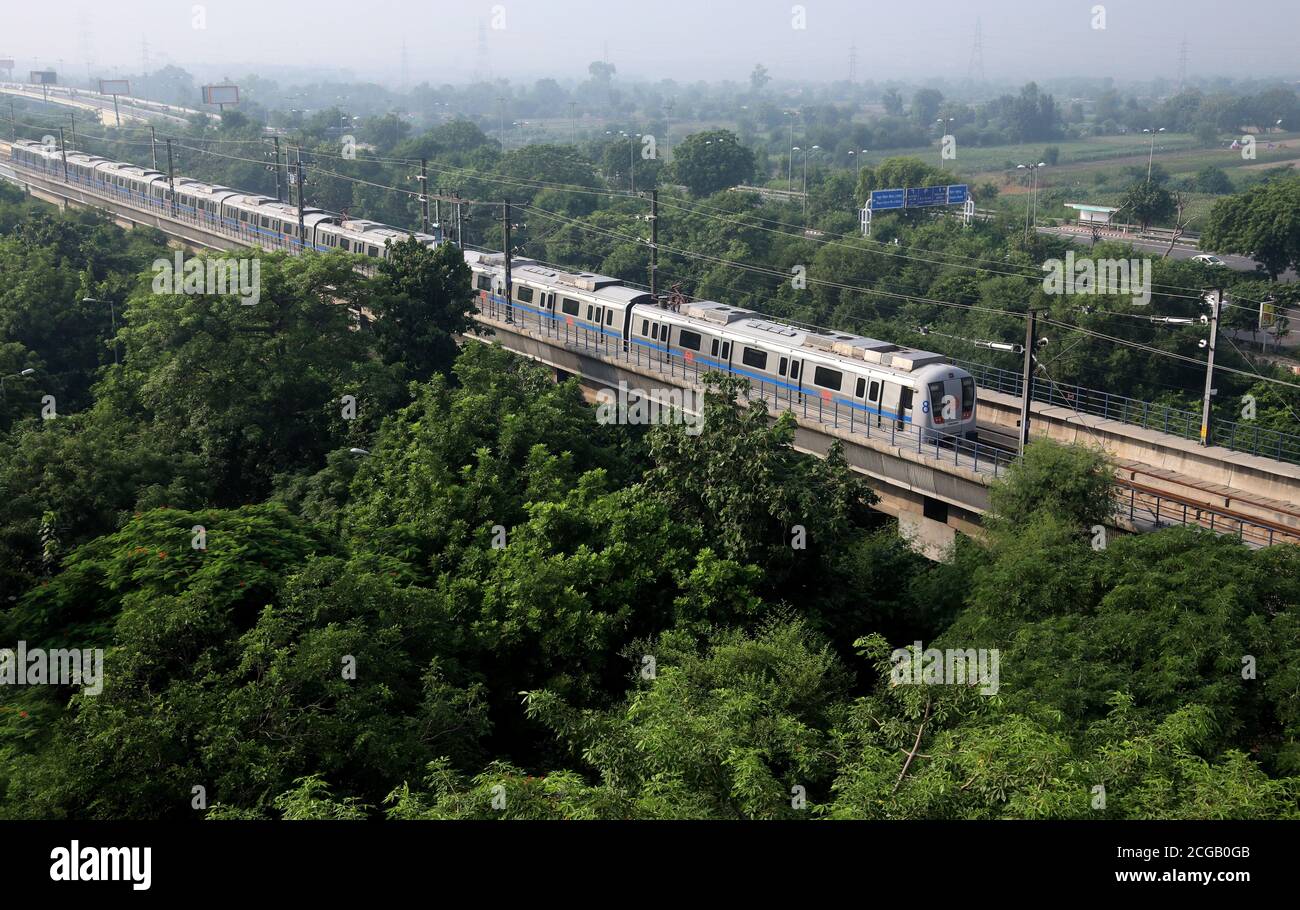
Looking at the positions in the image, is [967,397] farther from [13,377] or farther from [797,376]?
[13,377]

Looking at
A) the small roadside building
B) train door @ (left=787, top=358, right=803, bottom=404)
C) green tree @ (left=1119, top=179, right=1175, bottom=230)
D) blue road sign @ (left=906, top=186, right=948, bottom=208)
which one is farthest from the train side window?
green tree @ (left=1119, top=179, right=1175, bottom=230)

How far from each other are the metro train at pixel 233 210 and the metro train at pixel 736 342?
137 mm

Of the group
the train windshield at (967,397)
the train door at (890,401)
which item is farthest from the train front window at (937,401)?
the train windshield at (967,397)

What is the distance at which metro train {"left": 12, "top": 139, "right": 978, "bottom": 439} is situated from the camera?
29250 millimetres

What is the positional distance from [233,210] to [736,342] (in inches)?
1517

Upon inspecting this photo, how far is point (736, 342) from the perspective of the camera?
1335 inches

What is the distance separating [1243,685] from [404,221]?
75.4 metres

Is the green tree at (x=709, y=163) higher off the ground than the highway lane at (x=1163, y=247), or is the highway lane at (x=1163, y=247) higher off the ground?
the green tree at (x=709, y=163)

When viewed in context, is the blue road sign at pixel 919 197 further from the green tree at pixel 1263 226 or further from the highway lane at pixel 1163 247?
the green tree at pixel 1263 226

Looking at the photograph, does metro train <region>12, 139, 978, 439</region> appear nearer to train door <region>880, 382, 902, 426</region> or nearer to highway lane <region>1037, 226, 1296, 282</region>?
train door <region>880, 382, 902, 426</region>

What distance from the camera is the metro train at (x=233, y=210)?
52219mm

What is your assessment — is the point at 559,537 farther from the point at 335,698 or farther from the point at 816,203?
the point at 816,203
